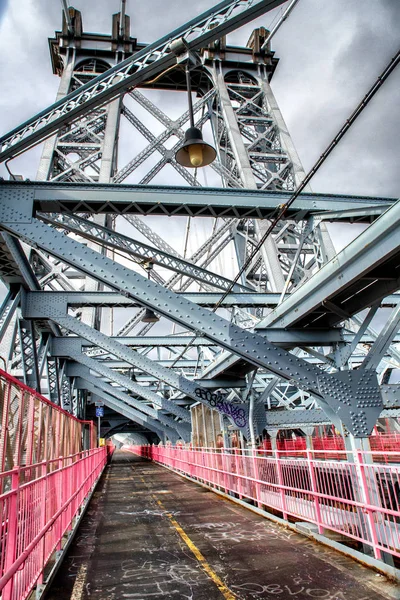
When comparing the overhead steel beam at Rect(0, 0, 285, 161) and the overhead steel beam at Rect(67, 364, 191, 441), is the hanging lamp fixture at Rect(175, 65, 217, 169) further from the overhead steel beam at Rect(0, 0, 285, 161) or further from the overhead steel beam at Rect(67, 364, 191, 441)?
the overhead steel beam at Rect(67, 364, 191, 441)

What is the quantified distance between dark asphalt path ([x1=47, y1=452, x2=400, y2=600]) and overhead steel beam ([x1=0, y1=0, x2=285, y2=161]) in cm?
747

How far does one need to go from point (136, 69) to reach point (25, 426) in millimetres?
6904

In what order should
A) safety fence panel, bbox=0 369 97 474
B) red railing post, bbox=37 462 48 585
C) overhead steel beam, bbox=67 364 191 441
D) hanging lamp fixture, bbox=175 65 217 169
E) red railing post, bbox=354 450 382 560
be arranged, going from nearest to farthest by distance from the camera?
safety fence panel, bbox=0 369 97 474, red railing post, bbox=37 462 48 585, red railing post, bbox=354 450 382 560, hanging lamp fixture, bbox=175 65 217 169, overhead steel beam, bbox=67 364 191 441

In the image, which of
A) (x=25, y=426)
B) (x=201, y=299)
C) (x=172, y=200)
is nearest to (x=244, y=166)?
(x=201, y=299)

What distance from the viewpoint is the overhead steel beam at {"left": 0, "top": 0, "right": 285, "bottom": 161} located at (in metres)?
7.17

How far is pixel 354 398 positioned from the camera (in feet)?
28.7

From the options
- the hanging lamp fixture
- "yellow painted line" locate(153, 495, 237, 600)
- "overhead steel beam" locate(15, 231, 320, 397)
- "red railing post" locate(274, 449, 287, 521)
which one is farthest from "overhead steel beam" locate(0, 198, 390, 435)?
"yellow painted line" locate(153, 495, 237, 600)

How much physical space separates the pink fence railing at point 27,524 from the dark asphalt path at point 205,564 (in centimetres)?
48

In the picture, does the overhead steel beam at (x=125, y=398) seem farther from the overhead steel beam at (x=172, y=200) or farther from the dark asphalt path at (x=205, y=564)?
the overhead steel beam at (x=172, y=200)

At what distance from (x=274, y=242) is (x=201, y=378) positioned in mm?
8182

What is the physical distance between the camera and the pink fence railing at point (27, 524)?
144 inches

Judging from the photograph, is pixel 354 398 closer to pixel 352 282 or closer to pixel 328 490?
pixel 328 490

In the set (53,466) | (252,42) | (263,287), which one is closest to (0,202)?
(53,466)

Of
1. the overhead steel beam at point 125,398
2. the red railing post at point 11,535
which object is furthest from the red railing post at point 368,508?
the overhead steel beam at point 125,398
